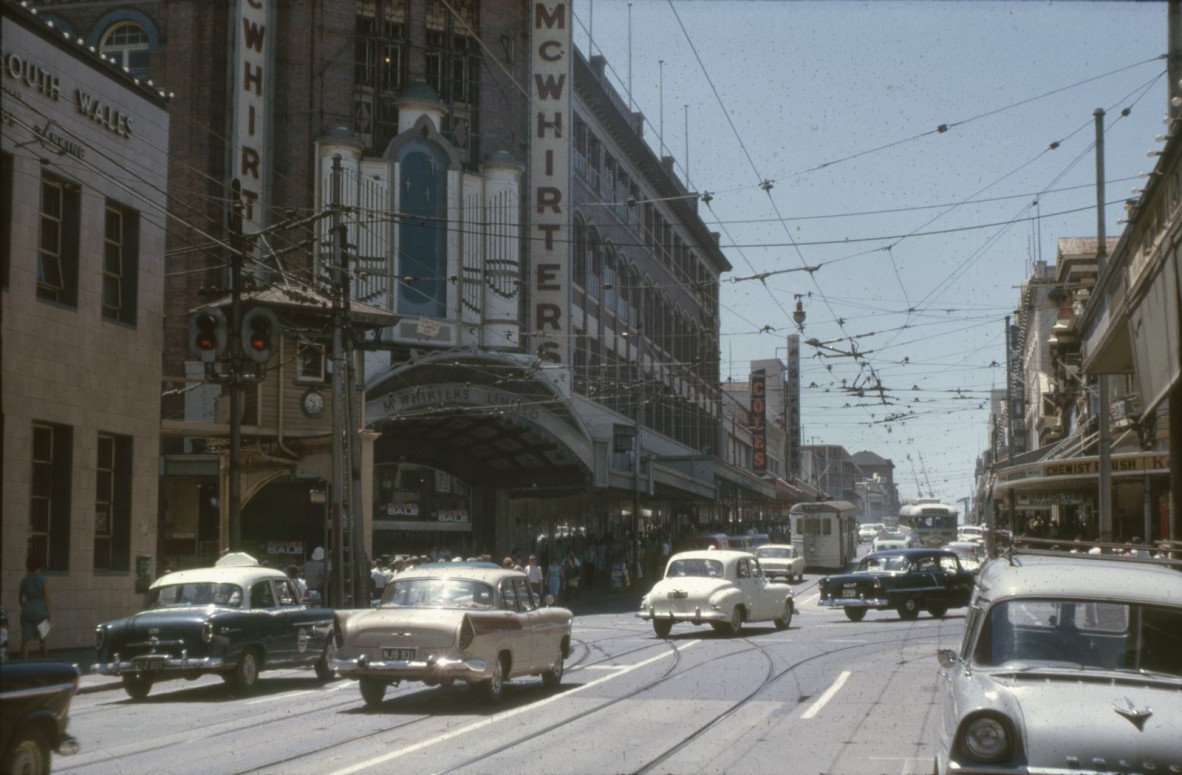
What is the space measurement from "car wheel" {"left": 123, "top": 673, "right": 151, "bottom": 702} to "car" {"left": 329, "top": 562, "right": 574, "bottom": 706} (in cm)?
300

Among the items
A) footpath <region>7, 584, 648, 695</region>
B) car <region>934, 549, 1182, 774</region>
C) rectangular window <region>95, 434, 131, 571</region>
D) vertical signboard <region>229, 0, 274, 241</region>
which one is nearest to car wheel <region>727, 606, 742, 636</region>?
footpath <region>7, 584, 648, 695</region>

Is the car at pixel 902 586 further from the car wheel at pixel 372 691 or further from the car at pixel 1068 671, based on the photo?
the car at pixel 1068 671

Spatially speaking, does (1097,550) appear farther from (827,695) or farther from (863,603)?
(863,603)

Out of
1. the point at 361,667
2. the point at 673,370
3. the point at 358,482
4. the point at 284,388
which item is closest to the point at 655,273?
the point at 673,370

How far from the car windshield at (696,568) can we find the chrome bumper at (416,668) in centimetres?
1260

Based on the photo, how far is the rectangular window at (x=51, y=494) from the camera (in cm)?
2456

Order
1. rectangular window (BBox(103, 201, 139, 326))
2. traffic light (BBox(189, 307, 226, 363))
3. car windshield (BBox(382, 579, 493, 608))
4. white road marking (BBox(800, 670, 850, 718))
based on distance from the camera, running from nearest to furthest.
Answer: white road marking (BBox(800, 670, 850, 718)), car windshield (BBox(382, 579, 493, 608)), traffic light (BBox(189, 307, 226, 363)), rectangular window (BBox(103, 201, 139, 326))

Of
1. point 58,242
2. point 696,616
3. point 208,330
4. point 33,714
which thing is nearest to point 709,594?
point 696,616

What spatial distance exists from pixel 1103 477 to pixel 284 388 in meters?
18.6

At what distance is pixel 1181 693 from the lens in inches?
309

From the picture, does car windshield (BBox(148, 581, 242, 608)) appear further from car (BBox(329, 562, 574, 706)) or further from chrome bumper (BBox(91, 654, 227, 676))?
car (BBox(329, 562, 574, 706))

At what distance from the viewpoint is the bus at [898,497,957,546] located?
68125mm

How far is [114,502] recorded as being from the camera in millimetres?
26875

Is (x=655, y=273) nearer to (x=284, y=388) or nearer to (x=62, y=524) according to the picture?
(x=284, y=388)
